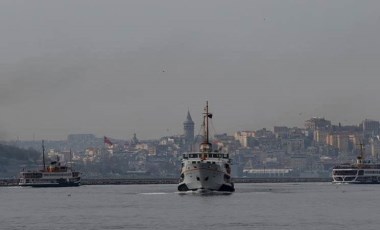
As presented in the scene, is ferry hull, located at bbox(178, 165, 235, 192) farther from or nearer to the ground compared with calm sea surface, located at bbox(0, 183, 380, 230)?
farther from the ground

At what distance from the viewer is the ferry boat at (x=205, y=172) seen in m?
161

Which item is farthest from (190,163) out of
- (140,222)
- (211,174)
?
(140,222)

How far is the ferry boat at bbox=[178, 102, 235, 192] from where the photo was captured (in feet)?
527

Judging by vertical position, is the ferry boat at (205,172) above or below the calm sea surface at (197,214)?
above

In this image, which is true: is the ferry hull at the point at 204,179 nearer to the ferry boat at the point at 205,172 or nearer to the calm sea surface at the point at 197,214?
the ferry boat at the point at 205,172

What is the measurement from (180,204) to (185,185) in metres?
29.8

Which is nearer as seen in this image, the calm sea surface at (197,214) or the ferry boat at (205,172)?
the calm sea surface at (197,214)

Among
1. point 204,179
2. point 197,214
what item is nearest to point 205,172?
point 204,179

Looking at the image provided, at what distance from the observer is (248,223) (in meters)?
105

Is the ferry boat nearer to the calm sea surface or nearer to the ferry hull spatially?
the ferry hull

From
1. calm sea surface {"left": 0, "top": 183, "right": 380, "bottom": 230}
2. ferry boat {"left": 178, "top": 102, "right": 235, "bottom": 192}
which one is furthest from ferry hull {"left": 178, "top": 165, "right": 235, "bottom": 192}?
calm sea surface {"left": 0, "top": 183, "right": 380, "bottom": 230}

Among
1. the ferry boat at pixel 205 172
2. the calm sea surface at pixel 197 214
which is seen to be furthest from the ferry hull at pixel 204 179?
the calm sea surface at pixel 197 214

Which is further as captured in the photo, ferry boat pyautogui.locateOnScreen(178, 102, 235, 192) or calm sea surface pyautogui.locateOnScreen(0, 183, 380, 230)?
ferry boat pyautogui.locateOnScreen(178, 102, 235, 192)

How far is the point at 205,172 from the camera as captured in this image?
160 m
